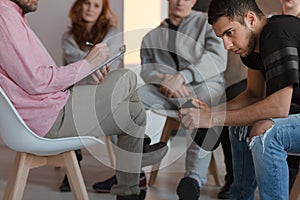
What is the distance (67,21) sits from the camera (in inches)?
151

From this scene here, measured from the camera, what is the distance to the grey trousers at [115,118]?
6.42ft

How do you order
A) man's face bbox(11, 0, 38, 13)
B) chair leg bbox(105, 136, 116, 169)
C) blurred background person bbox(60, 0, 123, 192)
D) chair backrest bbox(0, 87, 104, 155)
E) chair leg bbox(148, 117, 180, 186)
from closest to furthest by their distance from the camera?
chair backrest bbox(0, 87, 104, 155), man's face bbox(11, 0, 38, 13), chair leg bbox(148, 117, 180, 186), chair leg bbox(105, 136, 116, 169), blurred background person bbox(60, 0, 123, 192)

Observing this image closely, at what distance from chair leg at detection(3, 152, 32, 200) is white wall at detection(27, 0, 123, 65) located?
190 centimetres

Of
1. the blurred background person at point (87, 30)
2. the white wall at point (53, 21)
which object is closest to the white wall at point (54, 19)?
the white wall at point (53, 21)

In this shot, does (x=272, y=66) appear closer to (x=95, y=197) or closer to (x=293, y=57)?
(x=293, y=57)

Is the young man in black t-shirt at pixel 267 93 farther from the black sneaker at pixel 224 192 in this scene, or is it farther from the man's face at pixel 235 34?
the black sneaker at pixel 224 192

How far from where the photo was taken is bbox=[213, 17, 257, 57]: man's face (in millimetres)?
1663

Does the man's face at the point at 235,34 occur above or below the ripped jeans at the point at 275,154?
above

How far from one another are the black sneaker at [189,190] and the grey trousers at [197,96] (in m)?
0.10

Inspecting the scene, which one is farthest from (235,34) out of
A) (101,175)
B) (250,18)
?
(101,175)

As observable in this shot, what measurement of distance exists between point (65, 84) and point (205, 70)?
→ 2.86 ft

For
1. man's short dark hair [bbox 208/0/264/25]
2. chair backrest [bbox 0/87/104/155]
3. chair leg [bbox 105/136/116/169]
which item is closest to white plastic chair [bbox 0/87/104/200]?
chair backrest [bbox 0/87/104/155]

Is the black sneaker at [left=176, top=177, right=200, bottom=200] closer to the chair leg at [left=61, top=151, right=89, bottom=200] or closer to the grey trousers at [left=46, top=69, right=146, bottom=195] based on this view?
the grey trousers at [left=46, top=69, right=146, bottom=195]

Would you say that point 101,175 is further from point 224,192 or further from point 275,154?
point 275,154
